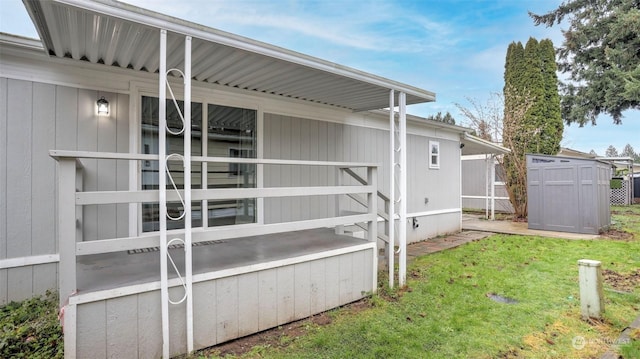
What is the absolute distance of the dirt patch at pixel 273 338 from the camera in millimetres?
2830

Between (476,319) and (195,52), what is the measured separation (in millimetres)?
3916

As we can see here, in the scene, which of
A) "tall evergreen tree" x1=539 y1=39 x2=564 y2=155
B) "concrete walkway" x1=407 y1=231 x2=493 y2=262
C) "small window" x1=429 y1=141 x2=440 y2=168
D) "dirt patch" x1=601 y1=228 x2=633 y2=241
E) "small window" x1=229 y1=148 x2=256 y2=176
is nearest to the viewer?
"small window" x1=229 y1=148 x2=256 y2=176

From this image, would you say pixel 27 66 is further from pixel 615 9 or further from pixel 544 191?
pixel 615 9

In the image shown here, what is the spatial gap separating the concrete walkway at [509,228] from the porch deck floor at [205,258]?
6.15 metres

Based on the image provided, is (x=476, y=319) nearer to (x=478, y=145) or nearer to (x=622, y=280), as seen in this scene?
(x=622, y=280)

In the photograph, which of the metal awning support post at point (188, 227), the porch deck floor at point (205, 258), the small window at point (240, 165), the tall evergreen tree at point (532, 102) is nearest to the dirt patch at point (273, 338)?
the metal awning support post at point (188, 227)

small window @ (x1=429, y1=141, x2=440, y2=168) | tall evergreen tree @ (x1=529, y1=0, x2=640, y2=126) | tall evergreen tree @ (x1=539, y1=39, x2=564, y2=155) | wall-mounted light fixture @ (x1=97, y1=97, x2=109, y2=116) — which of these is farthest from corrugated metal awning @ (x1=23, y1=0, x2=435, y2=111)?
tall evergreen tree @ (x1=529, y1=0, x2=640, y2=126)

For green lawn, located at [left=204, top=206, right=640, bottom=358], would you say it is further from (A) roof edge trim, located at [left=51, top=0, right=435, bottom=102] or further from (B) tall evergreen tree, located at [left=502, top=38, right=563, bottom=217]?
(B) tall evergreen tree, located at [left=502, top=38, right=563, bottom=217]

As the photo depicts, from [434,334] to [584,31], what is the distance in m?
19.5

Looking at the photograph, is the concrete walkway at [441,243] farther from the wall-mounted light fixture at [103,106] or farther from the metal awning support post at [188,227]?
the wall-mounted light fixture at [103,106]

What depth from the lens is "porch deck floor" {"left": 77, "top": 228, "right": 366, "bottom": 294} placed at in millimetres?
2666

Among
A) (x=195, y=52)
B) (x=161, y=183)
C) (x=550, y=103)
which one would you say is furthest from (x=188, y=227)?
(x=550, y=103)

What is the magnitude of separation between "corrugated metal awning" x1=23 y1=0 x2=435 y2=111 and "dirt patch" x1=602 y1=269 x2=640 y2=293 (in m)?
3.51

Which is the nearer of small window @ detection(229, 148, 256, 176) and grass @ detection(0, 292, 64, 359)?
grass @ detection(0, 292, 64, 359)
